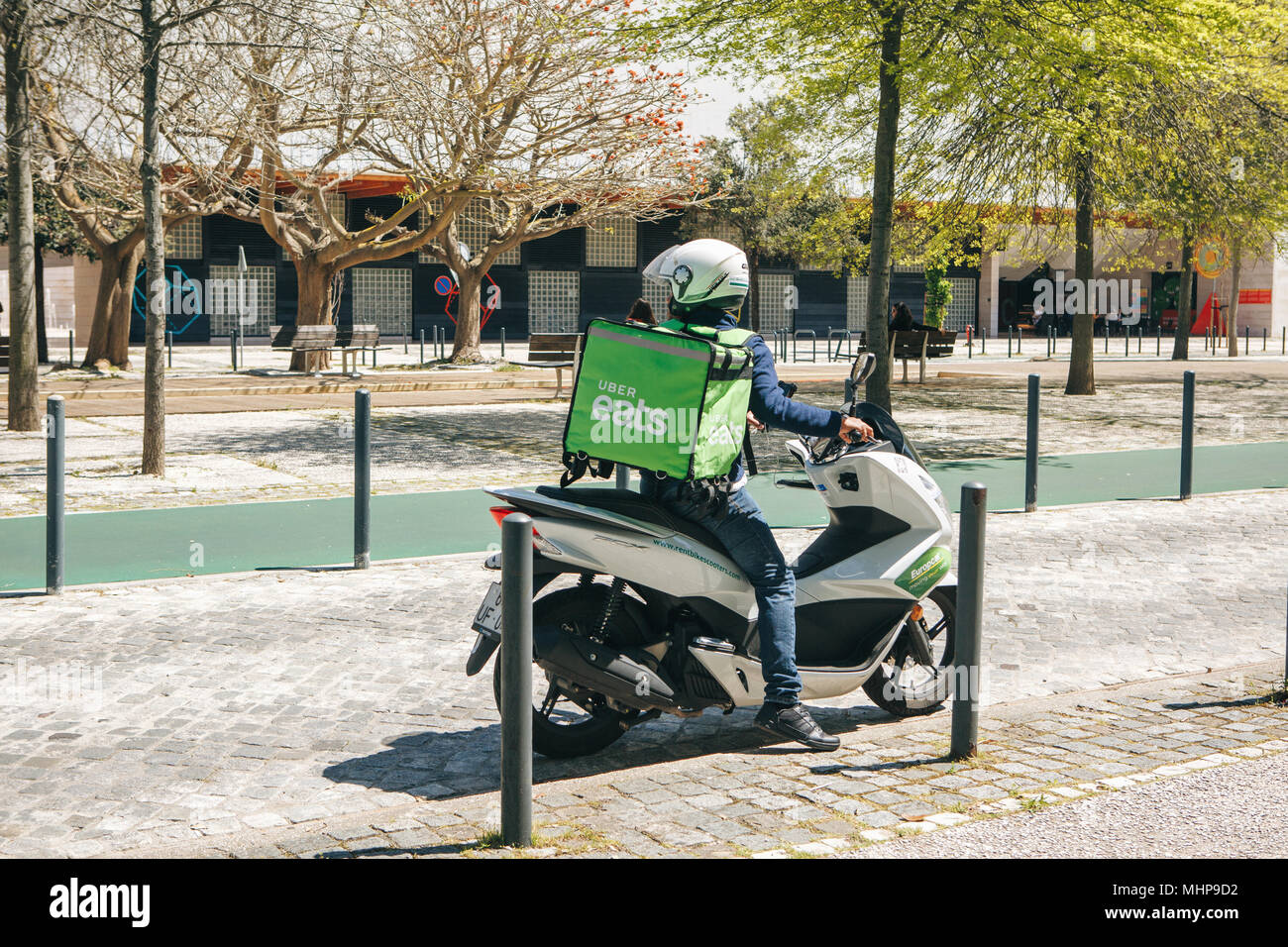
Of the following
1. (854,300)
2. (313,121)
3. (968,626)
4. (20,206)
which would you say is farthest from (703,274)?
(854,300)

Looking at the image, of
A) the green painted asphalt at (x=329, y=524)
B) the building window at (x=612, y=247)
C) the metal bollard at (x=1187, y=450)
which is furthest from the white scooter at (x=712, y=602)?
the building window at (x=612, y=247)

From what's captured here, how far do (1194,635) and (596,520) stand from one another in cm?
360

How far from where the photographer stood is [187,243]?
4416 centimetres

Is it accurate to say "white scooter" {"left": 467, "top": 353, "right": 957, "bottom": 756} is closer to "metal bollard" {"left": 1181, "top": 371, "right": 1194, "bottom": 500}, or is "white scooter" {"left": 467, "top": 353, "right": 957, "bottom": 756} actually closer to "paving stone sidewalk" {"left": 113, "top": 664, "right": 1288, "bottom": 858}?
"paving stone sidewalk" {"left": 113, "top": 664, "right": 1288, "bottom": 858}

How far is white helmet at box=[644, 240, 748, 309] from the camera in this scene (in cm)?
453

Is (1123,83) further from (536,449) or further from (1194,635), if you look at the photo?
(1194,635)

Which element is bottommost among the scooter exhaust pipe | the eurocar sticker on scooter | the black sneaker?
the black sneaker

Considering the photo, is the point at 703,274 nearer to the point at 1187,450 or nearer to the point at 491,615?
the point at 491,615

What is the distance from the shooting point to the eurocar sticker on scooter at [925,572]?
4.94 meters

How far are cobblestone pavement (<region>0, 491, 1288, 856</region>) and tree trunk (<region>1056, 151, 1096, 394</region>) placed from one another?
12.9m

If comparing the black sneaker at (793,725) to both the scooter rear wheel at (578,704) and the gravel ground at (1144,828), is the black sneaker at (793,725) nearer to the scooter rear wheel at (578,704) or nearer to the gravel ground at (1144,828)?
the scooter rear wheel at (578,704)

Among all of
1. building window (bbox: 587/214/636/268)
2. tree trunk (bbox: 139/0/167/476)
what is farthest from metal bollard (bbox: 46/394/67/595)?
building window (bbox: 587/214/636/268)
